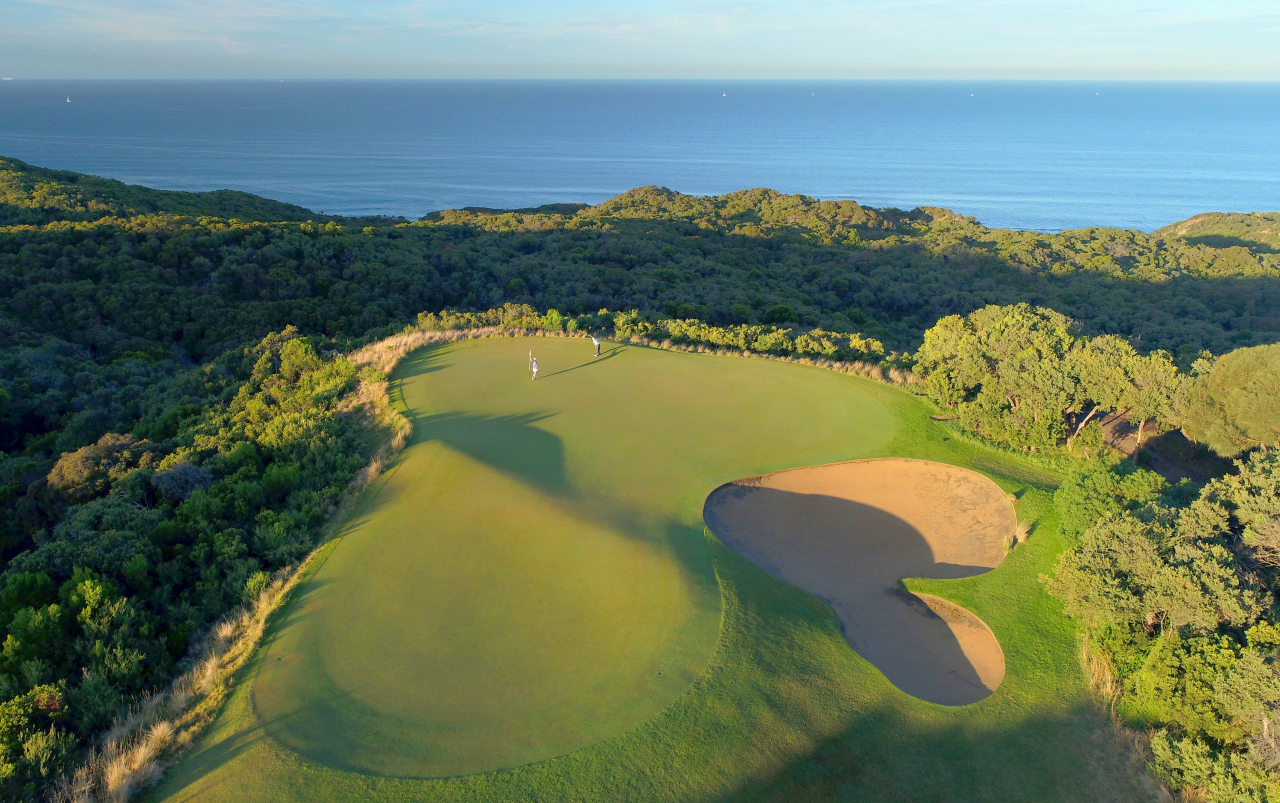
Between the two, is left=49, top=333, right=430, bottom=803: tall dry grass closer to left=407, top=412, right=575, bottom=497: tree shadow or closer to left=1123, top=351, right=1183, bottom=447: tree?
left=407, top=412, right=575, bottom=497: tree shadow

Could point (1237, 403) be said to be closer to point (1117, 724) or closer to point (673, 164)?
point (1117, 724)

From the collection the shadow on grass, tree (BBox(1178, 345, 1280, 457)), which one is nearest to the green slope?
the shadow on grass

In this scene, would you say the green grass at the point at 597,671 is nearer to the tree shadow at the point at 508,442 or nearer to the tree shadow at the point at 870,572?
the tree shadow at the point at 508,442

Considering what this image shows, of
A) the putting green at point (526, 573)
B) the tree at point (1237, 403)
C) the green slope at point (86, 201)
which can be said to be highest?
the green slope at point (86, 201)

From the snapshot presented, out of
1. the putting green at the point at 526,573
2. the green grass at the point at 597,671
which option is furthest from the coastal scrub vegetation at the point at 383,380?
the putting green at the point at 526,573

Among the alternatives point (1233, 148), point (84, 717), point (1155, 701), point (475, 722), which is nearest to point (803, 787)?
point (475, 722)
